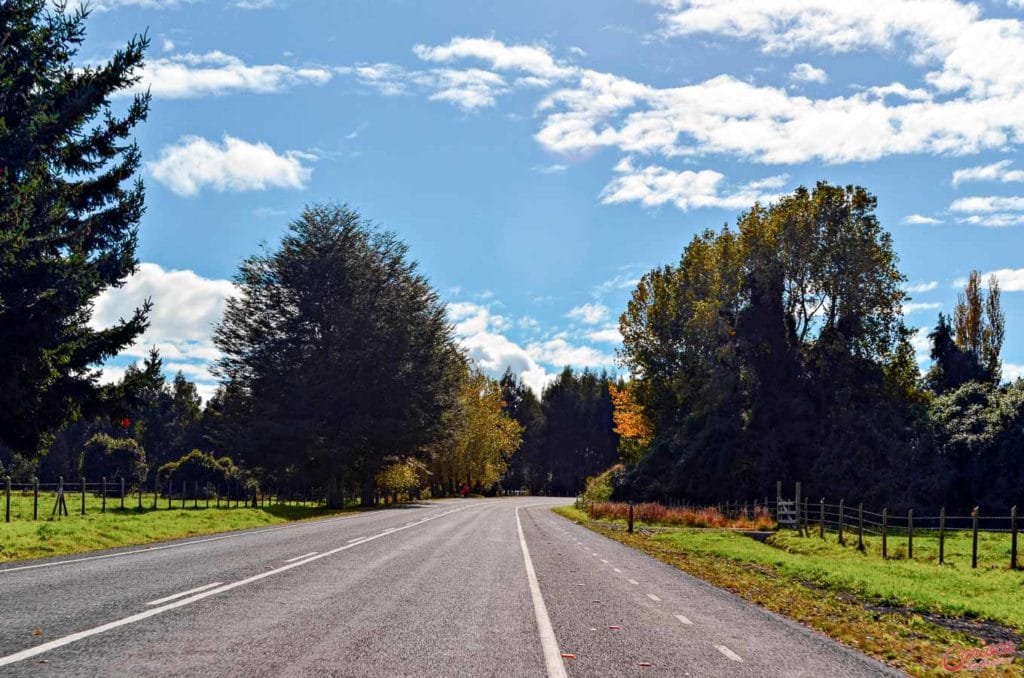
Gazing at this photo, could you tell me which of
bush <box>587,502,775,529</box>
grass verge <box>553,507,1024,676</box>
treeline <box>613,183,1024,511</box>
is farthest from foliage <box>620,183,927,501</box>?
grass verge <box>553,507,1024,676</box>

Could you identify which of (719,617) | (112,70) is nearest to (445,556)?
(719,617)

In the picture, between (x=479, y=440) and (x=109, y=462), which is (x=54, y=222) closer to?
(x=109, y=462)

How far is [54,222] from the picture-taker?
23797 millimetres

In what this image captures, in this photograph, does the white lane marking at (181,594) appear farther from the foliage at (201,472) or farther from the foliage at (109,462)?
the foliage at (109,462)

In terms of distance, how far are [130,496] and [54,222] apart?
33.2m

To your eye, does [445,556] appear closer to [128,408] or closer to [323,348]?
[128,408]

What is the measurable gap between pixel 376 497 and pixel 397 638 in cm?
5537

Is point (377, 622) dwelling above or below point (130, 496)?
above

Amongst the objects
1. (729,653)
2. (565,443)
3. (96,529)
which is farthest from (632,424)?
(565,443)

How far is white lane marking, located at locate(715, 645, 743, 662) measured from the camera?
25.9 ft

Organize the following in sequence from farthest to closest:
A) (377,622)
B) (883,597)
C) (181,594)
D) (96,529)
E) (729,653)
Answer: (96,529)
(883,597)
(181,594)
(377,622)
(729,653)

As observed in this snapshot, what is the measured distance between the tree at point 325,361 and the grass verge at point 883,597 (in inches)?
1159

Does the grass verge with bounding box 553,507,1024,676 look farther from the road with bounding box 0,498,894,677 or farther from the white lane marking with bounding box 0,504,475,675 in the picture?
the white lane marking with bounding box 0,504,475,675

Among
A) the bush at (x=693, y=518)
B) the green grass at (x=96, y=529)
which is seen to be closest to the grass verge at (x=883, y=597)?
the bush at (x=693, y=518)
